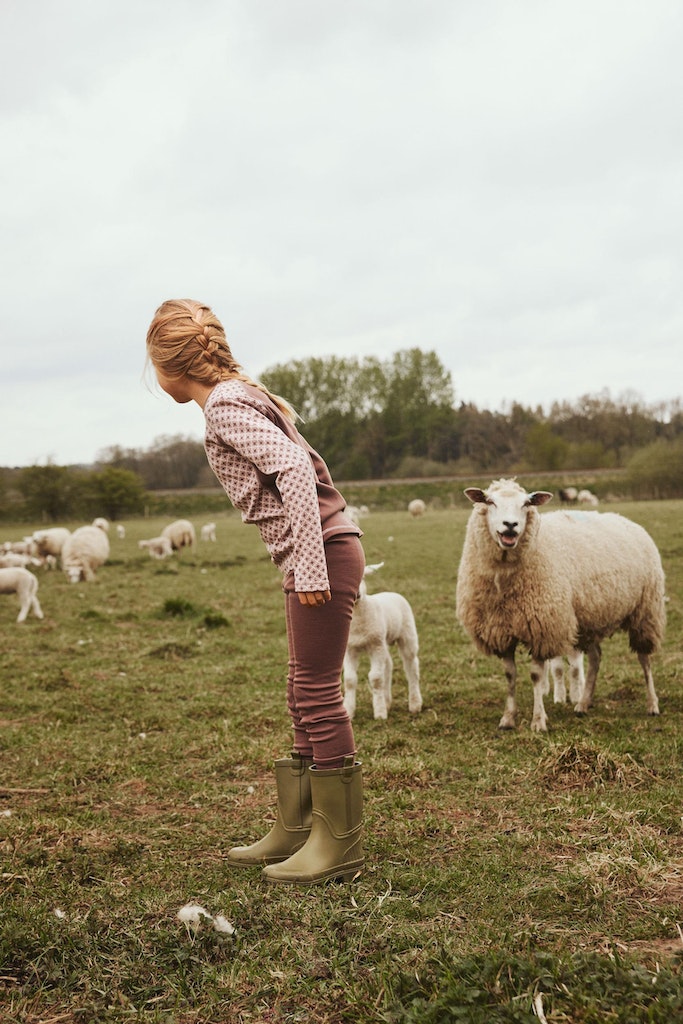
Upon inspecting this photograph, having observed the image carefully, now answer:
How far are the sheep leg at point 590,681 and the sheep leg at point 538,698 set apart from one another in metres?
0.51

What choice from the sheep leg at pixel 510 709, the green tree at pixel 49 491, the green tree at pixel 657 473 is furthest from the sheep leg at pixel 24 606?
the green tree at pixel 49 491

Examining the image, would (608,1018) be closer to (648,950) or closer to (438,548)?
(648,950)

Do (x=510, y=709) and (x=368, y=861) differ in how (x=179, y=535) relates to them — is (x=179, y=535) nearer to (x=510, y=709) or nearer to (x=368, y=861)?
(x=510, y=709)

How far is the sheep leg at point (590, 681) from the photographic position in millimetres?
7039

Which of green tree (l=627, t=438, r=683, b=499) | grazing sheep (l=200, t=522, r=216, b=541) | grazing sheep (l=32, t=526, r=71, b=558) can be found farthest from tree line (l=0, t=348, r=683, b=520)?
grazing sheep (l=32, t=526, r=71, b=558)

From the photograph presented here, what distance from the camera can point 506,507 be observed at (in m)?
6.68

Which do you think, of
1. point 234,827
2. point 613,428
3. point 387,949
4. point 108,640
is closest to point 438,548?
point 108,640

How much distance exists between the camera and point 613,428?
56594 millimetres

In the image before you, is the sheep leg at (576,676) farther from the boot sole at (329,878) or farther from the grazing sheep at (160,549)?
the grazing sheep at (160,549)

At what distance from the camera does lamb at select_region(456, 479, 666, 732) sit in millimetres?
6734

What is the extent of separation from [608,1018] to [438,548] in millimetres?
20524

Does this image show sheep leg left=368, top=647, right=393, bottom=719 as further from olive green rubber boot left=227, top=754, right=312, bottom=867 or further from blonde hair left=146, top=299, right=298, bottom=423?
blonde hair left=146, top=299, right=298, bottom=423

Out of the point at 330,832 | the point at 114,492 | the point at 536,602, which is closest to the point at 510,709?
the point at 536,602

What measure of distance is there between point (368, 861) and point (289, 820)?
1.34 ft
